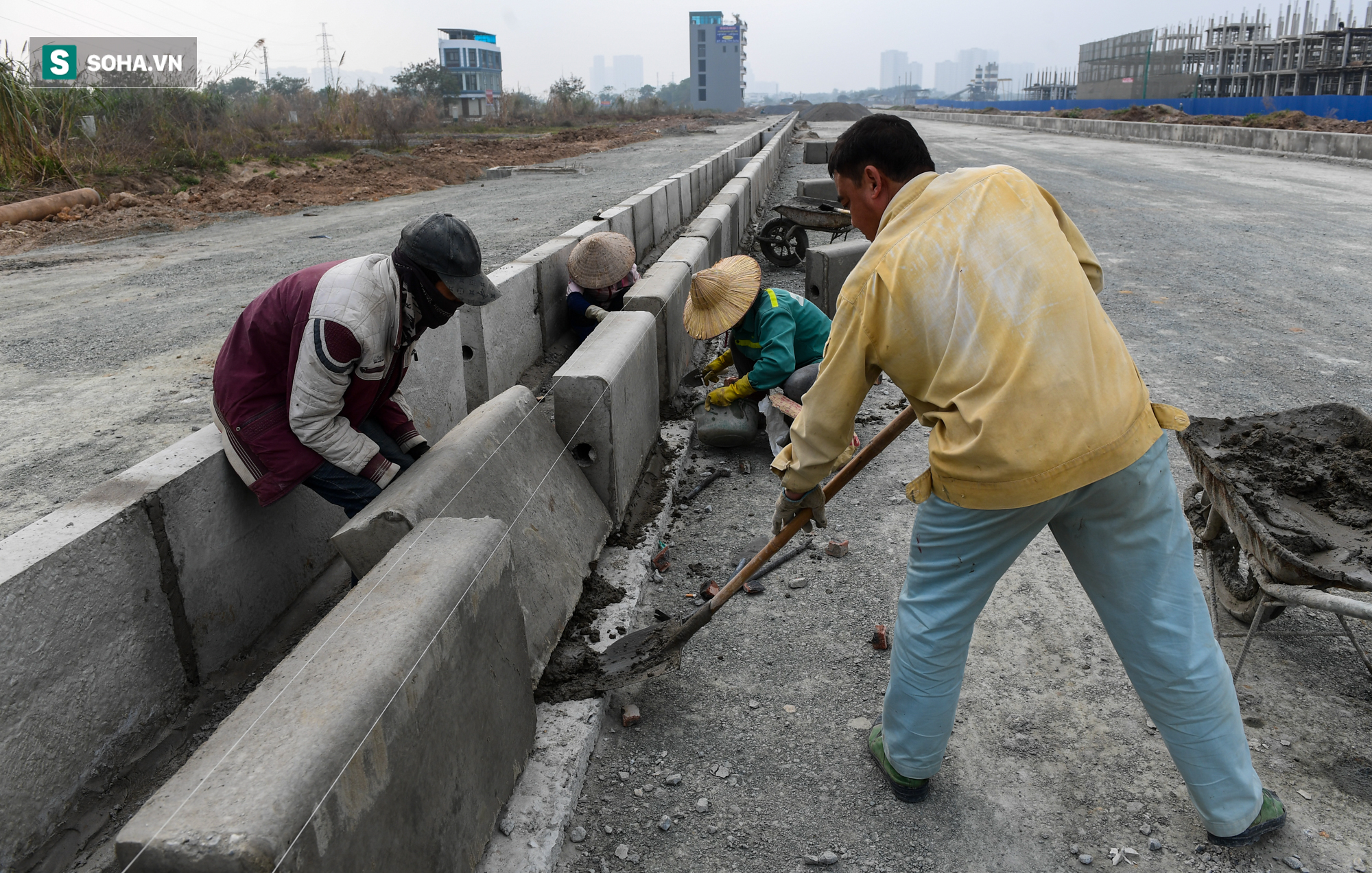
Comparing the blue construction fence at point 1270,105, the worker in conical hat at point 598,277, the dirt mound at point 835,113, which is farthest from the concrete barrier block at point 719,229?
the dirt mound at point 835,113

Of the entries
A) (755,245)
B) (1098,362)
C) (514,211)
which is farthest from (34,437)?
(514,211)

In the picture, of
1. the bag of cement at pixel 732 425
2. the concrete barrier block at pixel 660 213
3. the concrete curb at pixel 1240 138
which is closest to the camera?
the bag of cement at pixel 732 425

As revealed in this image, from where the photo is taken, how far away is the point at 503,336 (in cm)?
577

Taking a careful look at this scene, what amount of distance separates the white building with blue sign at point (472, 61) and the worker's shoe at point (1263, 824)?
7718 cm

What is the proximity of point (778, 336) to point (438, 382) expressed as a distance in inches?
74.5

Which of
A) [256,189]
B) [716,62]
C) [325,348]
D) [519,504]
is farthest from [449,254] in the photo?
[716,62]

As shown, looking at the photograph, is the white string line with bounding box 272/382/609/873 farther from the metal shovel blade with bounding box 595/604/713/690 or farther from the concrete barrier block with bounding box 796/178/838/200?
the concrete barrier block with bounding box 796/178/838/200

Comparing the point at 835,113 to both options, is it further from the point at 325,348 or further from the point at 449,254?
the point at 325,348

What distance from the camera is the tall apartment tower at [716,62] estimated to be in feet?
366

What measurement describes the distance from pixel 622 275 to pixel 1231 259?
24.1ft

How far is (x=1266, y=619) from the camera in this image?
3172 mm

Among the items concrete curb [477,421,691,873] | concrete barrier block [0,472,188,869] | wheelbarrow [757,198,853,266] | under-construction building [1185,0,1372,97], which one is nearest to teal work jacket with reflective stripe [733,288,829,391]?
concrete curb [477,421,691,873]

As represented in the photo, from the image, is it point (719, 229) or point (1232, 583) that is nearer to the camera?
point (1232, 583)

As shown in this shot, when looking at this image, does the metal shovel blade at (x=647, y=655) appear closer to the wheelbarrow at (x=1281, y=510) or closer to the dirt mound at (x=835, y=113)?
the wheelbarrow at (x=1281, y=510)
